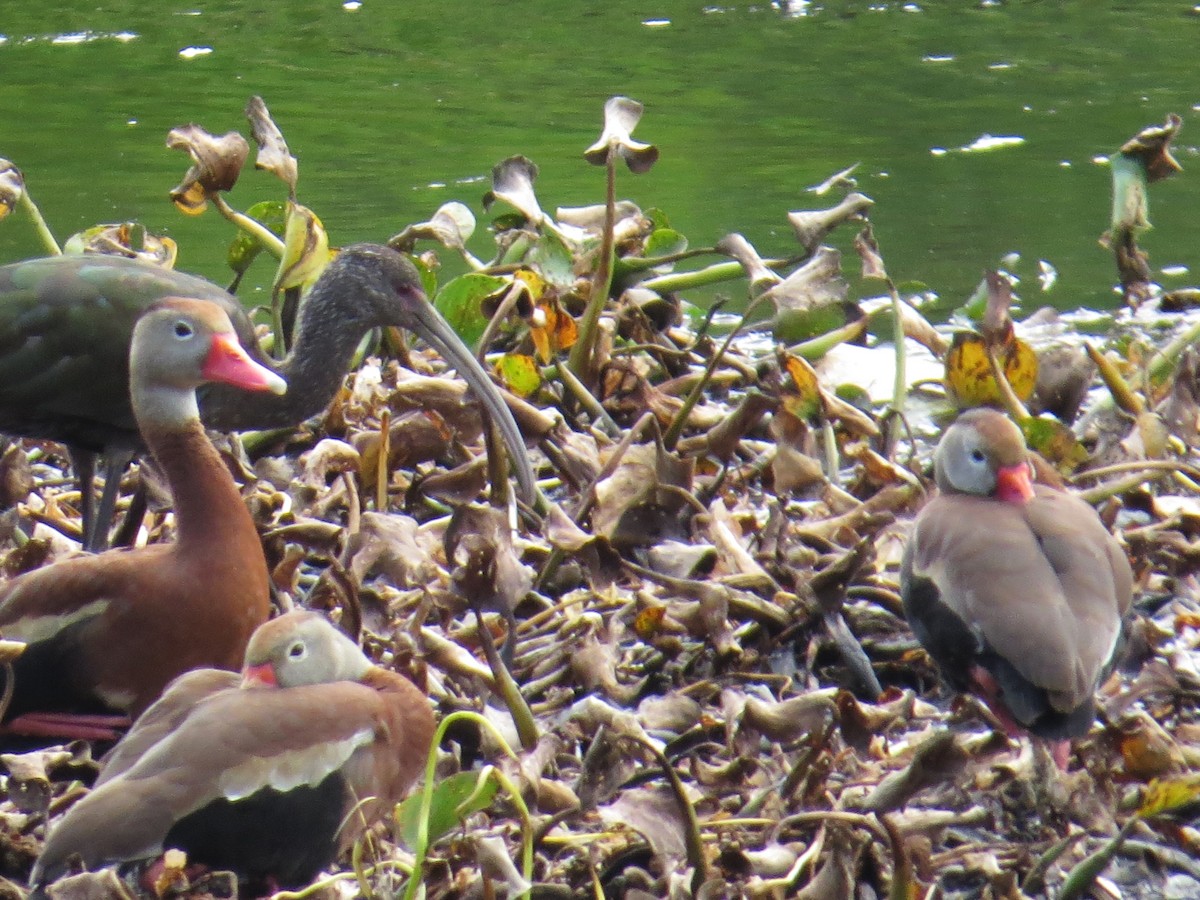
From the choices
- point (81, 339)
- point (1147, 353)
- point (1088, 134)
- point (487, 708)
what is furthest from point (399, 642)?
point (1088, 134)

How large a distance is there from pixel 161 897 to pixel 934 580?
1.72m

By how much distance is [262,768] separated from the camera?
3262 mm

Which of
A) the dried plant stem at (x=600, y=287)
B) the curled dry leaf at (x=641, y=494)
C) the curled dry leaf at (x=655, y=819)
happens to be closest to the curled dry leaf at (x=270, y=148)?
the dried plant stem at (x=600, y=287)

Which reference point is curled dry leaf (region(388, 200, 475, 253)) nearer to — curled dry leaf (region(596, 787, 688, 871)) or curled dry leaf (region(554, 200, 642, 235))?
curled dry leaf (region(554, 200, 642, 235))

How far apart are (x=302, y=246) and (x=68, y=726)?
6.80ft

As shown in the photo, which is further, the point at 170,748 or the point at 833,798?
the point at 833,798

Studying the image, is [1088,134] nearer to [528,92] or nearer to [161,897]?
[528,92]

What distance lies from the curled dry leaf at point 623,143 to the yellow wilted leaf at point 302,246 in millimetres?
851

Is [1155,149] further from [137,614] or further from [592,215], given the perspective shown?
[137,614]

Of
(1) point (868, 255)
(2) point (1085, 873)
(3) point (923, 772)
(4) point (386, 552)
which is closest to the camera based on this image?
(3) point (923, 772)

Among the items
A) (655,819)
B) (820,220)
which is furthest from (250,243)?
(655,819)

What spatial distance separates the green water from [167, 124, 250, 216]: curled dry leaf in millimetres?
2694

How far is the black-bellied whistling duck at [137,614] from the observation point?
3.95 meters

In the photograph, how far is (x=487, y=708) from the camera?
387 cm
